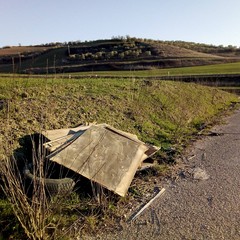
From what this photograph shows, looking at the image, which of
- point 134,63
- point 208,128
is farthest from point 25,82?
point 134,63

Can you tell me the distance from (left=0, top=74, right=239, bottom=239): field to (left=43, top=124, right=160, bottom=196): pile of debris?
383 mm

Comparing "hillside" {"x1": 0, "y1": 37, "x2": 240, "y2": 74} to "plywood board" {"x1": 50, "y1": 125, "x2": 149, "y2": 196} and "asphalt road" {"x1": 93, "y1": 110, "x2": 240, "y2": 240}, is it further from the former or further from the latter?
"plywood board" {"x1": 50, "y1": 125, "x2": 149, "y2": 196}

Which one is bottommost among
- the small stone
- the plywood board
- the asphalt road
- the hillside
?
the hillside

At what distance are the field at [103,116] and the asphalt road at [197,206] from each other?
0.46 m

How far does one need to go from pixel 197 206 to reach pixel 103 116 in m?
6.36

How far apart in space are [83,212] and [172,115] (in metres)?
10.4

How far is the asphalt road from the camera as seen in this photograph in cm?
611

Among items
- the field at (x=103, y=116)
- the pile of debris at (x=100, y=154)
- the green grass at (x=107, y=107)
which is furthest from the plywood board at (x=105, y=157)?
the green grass at (x=107, y=107)

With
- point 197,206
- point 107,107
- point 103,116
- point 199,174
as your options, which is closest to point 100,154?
point 197,206

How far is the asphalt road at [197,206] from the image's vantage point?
6105mm

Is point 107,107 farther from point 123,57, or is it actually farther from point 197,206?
point 123,57

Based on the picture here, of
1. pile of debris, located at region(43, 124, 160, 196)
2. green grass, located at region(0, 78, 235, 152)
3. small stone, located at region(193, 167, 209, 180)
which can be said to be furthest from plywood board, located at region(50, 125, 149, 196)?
small stone, located at region(193, 167, 209, 180)

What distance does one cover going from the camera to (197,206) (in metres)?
Result: 7.13

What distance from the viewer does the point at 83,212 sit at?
6.71 meters
